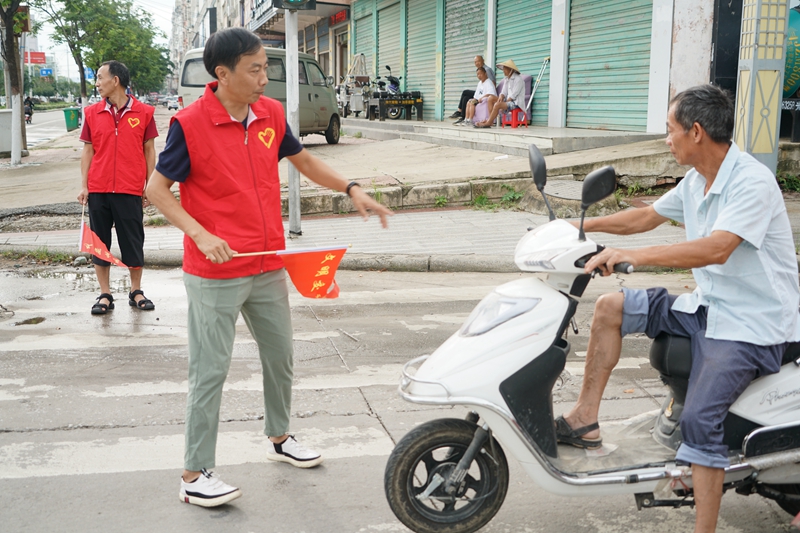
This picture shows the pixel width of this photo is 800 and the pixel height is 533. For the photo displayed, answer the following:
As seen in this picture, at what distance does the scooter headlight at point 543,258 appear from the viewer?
9.00 feet

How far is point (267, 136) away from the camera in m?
3.36

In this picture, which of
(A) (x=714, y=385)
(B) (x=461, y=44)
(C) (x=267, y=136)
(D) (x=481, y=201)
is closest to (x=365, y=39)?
(B) (x=461, y=44)

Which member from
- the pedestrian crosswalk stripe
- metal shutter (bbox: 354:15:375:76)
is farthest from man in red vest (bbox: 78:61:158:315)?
metal shutter (bbox: 354:15:375:76)

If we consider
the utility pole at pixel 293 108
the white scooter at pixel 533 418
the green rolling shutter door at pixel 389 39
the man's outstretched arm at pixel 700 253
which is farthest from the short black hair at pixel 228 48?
the green rolling shutter door at pixel 389 39

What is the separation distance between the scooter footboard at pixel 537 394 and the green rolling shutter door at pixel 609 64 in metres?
11.4

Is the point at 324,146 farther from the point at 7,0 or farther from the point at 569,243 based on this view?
the point at 569,243

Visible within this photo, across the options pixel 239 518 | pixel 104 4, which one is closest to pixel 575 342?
pixel 239 518

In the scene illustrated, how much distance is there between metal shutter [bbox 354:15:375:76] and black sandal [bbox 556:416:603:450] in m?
25.3

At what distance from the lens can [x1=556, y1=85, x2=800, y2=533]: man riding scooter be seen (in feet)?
8.86

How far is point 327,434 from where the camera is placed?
13.1ft

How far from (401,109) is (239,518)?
20539 mm

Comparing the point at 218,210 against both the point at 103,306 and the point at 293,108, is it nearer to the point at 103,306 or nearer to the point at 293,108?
the point at 103,306

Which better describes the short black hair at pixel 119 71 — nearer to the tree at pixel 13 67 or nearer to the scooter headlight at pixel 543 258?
the scooter headlight at pixel 543 258

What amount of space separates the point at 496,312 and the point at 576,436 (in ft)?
2.04
